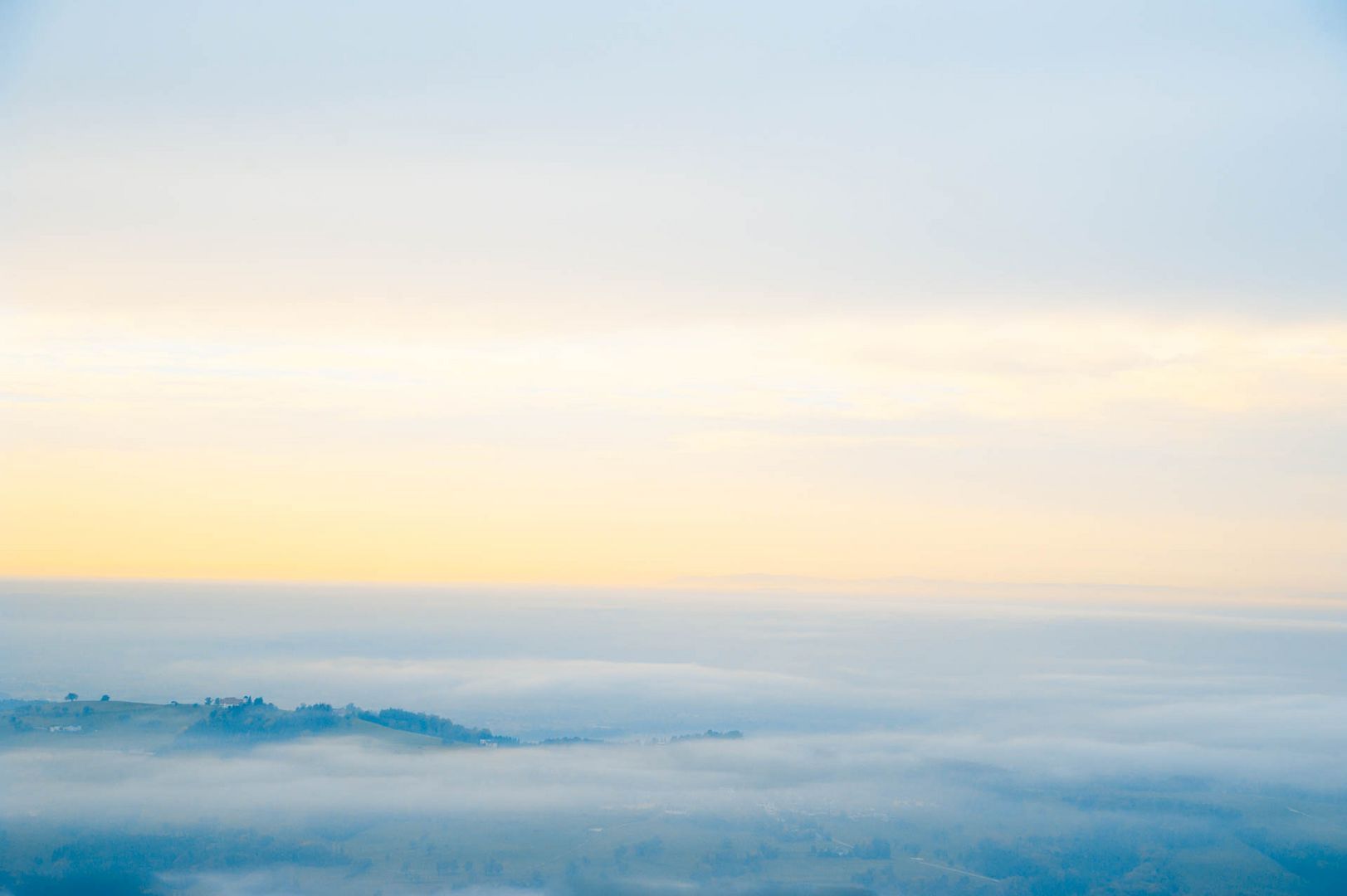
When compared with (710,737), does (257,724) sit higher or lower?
higher

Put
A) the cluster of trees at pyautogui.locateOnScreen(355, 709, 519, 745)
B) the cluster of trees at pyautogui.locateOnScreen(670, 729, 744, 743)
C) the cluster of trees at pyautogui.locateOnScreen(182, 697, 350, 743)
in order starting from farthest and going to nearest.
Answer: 1. the cluster of trees at pyautogui.locateOnScreen(670, 729, 744, 743)
2. the cluster of trees at pyautogui.locateOnScreen(355, 709, 519, 745)
3. the cluster of trees at pyautogui.locateOnScreen(182, 697, 350, 743)

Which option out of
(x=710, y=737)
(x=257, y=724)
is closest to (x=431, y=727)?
(x=257, y=724)

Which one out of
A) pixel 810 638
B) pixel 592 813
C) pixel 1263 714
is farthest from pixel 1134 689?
Result: pixel 592 813

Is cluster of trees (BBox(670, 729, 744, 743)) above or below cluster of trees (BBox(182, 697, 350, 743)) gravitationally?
below

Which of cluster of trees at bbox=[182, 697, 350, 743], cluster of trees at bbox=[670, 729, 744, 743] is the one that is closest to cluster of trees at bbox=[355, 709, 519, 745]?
cluster of trees at bbox=[182, 697, 350, 743]

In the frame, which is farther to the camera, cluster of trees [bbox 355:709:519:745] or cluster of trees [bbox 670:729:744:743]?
cluster of trees [bbox 670:729:744:743]

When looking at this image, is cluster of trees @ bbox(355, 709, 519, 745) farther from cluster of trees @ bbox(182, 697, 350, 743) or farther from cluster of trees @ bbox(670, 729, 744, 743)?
cluster of trees @ bbox(670, 729, 744, 743)

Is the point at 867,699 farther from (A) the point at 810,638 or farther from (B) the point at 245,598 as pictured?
(B) the point at 245,598

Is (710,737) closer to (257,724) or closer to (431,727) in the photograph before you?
(431,727)

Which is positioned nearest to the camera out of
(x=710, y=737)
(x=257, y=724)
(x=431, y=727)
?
(x=257, y=724)

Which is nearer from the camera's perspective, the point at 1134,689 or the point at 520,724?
the point at 520,724

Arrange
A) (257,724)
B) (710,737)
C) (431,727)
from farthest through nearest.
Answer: (710,737)
(431,727)
(257,724)
